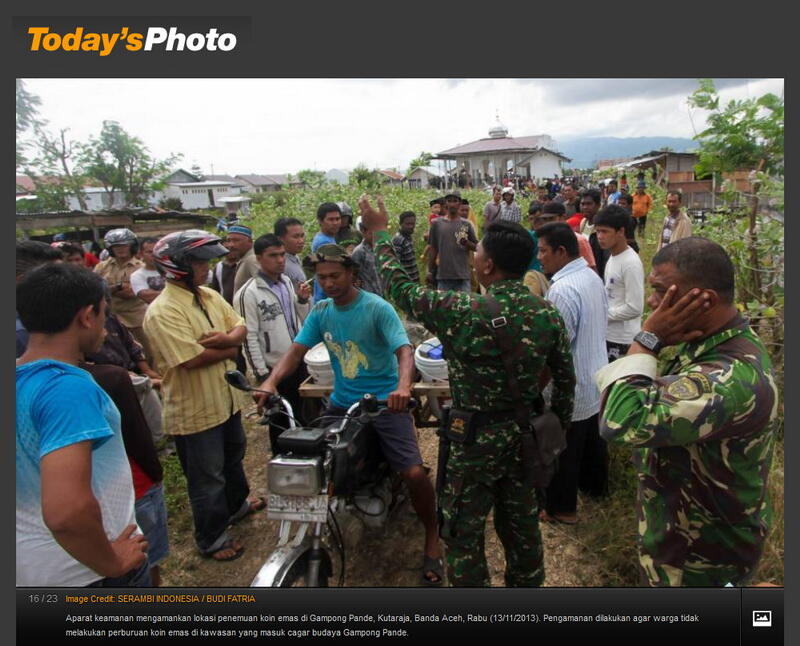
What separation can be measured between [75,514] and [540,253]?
2.69m

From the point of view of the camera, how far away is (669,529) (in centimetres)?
167

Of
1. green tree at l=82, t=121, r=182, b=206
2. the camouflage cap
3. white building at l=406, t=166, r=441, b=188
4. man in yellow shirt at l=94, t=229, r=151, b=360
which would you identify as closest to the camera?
the camouflage cap

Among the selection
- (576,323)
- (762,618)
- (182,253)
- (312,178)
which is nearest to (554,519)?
(576,323)

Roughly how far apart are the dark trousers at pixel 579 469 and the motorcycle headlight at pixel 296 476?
1.74 m

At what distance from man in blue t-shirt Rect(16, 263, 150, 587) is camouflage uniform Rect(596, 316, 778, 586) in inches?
62.4

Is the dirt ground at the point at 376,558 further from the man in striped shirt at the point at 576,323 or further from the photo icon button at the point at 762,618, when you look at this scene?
the photo icon button at the point at 762,618

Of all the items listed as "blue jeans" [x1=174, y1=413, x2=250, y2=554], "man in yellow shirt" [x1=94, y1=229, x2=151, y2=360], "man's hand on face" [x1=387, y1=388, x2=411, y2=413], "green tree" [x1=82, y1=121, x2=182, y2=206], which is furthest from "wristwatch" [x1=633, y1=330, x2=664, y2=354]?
"green tree" [x1=82, y1=121, x2=182, y2=206]

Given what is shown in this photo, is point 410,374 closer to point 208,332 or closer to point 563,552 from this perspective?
point 208,332

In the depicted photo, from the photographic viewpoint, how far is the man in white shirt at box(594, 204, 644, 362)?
11.7 feet

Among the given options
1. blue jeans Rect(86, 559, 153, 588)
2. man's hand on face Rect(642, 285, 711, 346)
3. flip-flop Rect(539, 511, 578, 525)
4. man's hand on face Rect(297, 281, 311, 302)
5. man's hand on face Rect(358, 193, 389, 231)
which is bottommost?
flip-flop Rect(539, 511, 578, 525)

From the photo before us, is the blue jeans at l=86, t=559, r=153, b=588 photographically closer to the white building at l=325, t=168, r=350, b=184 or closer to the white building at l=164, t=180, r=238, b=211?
the white building at l=325, t=168, r=350, b=184

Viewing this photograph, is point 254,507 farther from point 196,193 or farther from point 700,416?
point 196,193

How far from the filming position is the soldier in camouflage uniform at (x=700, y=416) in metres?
1.42

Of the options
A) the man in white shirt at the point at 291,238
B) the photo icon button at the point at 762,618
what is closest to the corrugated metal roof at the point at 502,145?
the man in white shirt at the point at 291,238
